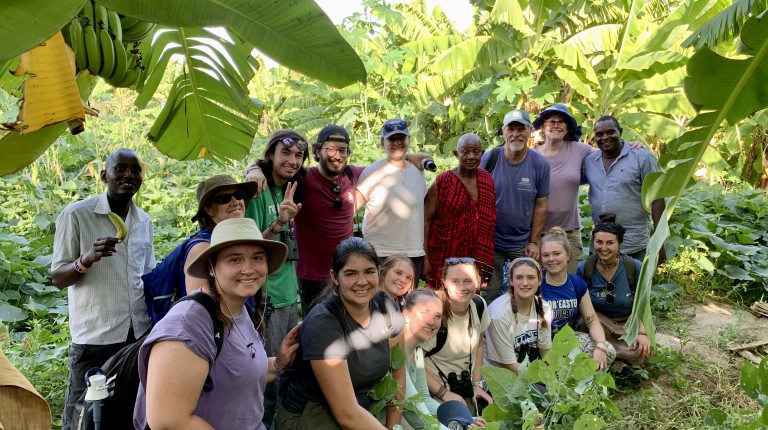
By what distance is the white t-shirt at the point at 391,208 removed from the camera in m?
3.83

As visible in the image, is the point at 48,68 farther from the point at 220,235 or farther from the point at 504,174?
the point at 504,174

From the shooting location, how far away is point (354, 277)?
253 cm

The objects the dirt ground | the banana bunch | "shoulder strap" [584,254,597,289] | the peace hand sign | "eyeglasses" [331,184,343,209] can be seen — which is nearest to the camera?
the banana bunch

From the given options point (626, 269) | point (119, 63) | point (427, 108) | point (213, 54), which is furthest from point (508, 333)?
point (427, 108)

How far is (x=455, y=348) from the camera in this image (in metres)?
3.40

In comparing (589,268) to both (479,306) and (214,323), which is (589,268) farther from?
(214,323)

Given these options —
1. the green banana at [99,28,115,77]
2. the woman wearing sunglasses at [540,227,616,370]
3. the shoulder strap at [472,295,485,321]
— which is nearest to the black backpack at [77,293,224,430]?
the green banana at [99,28,115,77]

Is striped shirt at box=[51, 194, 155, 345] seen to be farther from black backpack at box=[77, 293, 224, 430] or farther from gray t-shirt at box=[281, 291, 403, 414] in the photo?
gray t-shirt at box=[281, 291, 403, 414]

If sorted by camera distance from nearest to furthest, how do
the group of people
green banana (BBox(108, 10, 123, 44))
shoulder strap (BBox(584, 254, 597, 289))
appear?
green banana (BBox(108, 10, 123, 44)), the group of people, shoulder strap (BBox(584, 254, 597, 289))

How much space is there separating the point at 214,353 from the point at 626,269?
3121 millimetres

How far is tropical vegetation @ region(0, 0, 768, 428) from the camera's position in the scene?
1217 millimetres

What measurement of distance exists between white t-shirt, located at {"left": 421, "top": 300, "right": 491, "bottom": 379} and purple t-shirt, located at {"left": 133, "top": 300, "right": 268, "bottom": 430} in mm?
1437

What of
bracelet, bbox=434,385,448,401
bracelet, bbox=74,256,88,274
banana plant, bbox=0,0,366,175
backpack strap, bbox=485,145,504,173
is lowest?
bracelet, bbox=434,385,448,401

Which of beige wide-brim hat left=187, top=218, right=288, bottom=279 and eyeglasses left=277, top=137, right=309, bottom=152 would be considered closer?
beige wide-brim hat left=187, top=218, right=288, bottom=279
